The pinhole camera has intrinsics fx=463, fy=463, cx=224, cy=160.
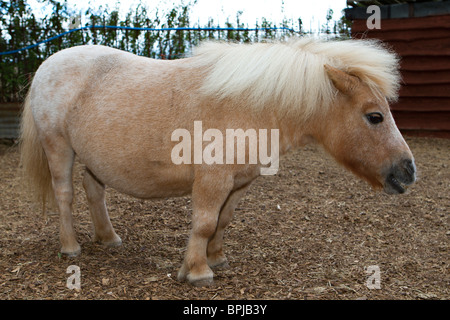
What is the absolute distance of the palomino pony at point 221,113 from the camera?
8.99 ft

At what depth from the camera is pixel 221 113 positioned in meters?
2.78

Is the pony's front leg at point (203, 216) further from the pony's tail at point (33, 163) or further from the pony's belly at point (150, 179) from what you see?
the pony's tail at point (33, 163)

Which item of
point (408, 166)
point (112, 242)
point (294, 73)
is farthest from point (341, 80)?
point (112, 242)

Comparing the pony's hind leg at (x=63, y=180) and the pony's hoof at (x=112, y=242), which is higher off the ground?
the pony's hind leg at (x=63, y=180)

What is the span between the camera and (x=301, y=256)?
3.54m

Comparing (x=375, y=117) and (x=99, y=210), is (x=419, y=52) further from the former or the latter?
(x=99, y=210)

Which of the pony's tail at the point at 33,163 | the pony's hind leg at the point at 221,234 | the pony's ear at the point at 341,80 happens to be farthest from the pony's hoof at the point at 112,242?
the pony's ear at the point at 341,80

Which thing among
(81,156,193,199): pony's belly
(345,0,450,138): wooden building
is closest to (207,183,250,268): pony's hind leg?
(81,156,193,199): pony's belly

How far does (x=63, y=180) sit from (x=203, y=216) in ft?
4.16

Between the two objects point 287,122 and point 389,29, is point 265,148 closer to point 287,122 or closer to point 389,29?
point 287,122

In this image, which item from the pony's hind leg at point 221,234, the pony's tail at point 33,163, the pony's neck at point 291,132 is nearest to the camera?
the pony's neck at point 291,132

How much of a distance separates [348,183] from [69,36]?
17.9 feet

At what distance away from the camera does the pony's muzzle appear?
2.70m

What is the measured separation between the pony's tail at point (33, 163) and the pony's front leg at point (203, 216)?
152cm
